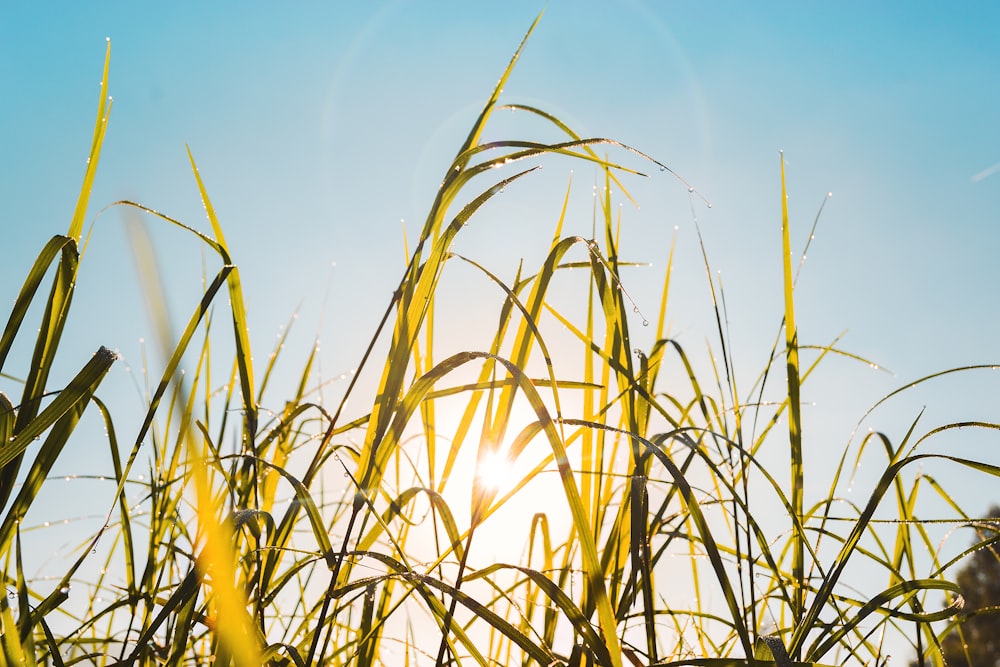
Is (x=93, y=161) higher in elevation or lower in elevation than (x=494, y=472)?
higher

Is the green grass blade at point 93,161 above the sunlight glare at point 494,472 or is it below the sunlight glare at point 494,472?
above

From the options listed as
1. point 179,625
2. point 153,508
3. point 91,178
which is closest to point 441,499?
point 179,625

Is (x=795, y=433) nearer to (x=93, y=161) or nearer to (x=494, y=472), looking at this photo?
(x=494, y=472)

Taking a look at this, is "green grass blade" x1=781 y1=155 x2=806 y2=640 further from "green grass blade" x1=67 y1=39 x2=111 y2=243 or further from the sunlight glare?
"green grass blade" x1=67 y1=39 x2=111 y2=243

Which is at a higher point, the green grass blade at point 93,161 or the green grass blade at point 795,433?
the green grass blade at point 93,161

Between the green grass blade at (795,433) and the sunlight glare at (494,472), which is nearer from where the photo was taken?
the sunlight glare at (494,472)

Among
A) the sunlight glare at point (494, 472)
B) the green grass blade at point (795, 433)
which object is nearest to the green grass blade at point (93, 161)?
the sunlight glare at point (494, 472)

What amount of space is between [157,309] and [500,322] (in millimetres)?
403

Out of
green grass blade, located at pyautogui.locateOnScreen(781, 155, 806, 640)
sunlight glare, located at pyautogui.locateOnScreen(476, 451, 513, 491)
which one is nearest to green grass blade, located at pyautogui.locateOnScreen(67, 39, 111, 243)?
sunlight glare, located at pyautogui.locateOnScreen(476, 451, 513, 491)

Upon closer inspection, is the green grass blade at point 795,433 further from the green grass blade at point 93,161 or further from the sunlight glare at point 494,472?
the green grass blade at point 93,161

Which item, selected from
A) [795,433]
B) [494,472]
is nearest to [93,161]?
[494,472]

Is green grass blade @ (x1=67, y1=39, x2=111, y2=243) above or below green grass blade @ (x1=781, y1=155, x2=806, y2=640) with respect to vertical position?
A: above

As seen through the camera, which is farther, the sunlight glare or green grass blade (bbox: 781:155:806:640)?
green grass blade (bbox: 781:155:806:640)

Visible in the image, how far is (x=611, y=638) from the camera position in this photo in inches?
24.2
